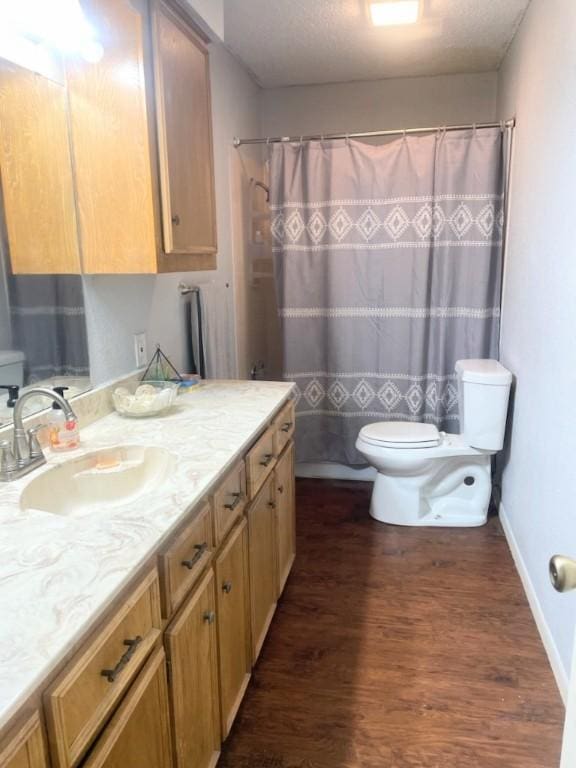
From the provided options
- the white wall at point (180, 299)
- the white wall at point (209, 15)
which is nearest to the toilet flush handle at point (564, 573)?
the white wall at point (180, 299)

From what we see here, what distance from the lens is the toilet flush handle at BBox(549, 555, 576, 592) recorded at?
31.9 inches

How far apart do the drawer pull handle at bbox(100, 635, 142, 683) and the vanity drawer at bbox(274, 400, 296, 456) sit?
1067 mm

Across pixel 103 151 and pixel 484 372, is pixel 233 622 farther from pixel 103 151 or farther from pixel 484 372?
pixel 484 372

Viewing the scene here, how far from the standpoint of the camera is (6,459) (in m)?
1.36

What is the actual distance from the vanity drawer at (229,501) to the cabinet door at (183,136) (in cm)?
73

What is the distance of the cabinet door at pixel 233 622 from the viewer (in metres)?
1.46

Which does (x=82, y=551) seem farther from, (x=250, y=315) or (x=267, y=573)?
(x=250, y=315)

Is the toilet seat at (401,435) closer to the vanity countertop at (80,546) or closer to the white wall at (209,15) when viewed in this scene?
the vanity countertop at (80,546)

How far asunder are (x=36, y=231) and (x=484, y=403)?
2.05 m

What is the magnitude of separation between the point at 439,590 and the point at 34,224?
201 centimetres

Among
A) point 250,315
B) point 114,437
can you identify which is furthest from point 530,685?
point 250,315

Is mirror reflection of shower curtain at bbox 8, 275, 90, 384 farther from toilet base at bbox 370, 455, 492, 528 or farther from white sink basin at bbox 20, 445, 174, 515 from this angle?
toilet base at bbox 370, 455, 492, 528

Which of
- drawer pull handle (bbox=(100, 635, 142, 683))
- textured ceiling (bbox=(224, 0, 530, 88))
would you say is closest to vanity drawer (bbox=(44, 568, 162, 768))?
drawer pull handle (bbox=(100, 635, 142, 683))

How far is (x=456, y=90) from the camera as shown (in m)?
3.40
